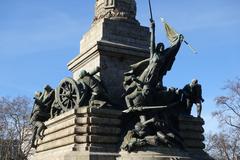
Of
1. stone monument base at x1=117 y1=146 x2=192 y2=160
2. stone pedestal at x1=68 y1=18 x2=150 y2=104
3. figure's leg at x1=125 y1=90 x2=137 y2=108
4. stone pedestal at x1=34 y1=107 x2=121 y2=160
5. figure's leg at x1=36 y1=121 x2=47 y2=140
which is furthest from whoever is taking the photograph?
figure's leg at x1=36 y1=121 x2=47 y2=140

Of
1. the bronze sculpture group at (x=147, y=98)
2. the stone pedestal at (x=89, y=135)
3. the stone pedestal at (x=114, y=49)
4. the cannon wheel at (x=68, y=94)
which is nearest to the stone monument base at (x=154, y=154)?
the bronze sculpture group at (x=147, y=98)

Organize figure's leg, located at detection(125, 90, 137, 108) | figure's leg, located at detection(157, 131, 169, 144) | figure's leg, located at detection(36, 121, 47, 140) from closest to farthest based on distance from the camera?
1. figure's leg, located at detection(157, 131, 169, 144)
2. figure's leg, located at detection(125, 90, 137, 108)
3. figure's leg, located at detection(36, 121, 47, 140)

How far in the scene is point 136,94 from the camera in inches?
688

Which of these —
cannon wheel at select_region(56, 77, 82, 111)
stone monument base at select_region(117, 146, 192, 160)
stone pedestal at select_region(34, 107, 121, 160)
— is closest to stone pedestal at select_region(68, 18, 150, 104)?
cannon wheel at select_region(56, 77, 82, 111)

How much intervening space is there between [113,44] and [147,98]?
124 inches

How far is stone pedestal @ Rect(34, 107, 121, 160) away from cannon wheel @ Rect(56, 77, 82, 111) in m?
0.72

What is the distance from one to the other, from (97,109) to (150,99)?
89.1 inches

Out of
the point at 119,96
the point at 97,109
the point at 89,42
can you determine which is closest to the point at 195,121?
the point at 119,96

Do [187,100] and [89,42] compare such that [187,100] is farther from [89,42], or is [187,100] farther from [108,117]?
[89,42]

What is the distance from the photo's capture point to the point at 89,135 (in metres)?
16.5

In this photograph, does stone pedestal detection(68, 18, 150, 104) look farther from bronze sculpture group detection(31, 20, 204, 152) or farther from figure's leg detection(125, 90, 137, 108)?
figure's leg detection(125, 90, 137, 108)

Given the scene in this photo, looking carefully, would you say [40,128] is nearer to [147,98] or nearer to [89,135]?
[89,135]

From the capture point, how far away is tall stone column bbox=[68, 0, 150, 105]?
62.6 ft

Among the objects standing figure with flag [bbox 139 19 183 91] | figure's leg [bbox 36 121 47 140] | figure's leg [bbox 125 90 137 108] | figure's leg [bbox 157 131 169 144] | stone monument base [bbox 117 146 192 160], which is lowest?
stone monument base [bbox 117 146 192 160]
